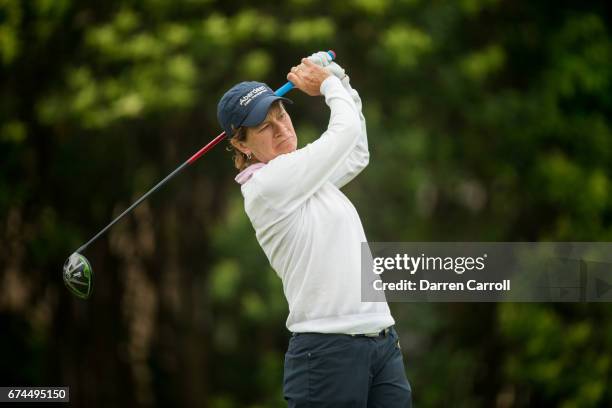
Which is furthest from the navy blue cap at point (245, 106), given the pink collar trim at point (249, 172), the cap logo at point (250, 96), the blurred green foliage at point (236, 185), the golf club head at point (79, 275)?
the blurred green foliage at point (236, 185)

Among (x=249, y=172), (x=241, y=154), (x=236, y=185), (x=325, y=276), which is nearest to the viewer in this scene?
(x=325, y=276)

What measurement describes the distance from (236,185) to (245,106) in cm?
424

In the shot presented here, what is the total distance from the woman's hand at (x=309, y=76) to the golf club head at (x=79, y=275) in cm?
111

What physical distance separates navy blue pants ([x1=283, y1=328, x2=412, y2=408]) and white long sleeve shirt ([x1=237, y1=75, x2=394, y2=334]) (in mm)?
39

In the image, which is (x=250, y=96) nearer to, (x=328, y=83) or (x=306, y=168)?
(x=328, y=83)

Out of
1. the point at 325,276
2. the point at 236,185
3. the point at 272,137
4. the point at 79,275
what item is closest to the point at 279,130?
the point at 272,137

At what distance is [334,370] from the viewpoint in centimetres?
311

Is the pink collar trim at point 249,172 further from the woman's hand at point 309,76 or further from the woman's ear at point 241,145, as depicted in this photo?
the woman's hand at point 309,76

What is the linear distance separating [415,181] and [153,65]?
193 centimetres

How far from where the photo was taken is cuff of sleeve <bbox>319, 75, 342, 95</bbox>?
3.27 metres

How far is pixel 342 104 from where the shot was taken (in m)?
3.19

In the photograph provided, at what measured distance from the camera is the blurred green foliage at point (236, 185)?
6965 millimetres

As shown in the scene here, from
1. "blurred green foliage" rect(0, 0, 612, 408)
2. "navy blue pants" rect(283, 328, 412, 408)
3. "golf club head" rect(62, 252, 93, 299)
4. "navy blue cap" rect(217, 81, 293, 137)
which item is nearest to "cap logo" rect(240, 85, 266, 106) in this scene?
"navy blue cap" rect(217, 81, 293, 137)

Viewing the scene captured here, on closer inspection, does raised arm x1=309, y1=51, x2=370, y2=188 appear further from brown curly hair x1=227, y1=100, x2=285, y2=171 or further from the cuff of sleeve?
brown curly hair x1=227, y1=100, x2=285, y2=171
